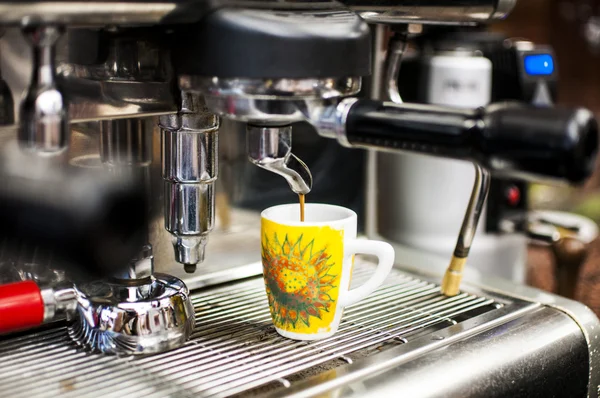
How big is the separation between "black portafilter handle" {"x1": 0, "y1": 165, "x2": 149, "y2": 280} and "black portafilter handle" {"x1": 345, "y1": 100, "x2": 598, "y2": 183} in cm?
24

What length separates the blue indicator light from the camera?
85cm

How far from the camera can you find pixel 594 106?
240 centimetres

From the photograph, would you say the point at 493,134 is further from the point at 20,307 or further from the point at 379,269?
the point at 20,307

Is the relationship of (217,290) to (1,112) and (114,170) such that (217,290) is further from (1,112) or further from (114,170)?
(1,112)

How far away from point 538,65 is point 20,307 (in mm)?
602

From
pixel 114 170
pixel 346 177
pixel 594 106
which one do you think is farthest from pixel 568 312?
pixel 594 106

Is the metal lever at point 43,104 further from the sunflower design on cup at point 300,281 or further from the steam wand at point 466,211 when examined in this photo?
the steam wand at point 466,211

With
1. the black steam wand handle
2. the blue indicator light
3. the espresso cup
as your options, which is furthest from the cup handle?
the blue indicator light

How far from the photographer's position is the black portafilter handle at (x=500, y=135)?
34 centimetres

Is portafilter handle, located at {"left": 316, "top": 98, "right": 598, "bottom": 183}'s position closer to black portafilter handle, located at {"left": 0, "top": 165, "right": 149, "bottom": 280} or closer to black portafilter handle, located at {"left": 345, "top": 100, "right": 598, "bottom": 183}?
black portafilter handle, located at {"left": 345, "top": 100, "right": 598, "bottom": 183}

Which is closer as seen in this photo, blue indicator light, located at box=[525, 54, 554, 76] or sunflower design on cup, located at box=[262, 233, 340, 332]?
sunflower design on cup, located at box=[262, 233, 340, 332]

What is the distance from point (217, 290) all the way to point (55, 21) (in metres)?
0.32

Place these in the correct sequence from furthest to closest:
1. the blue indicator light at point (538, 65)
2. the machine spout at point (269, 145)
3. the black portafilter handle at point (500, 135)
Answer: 1. the blue indicator light at point (538, 65)
2. the machine spout at point (269, 145)
3. the black portafilter handle at point (500, 135)

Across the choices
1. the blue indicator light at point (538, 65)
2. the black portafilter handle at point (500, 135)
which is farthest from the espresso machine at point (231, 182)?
the blue indicator light at point (538, 65)
